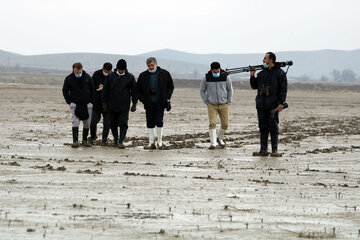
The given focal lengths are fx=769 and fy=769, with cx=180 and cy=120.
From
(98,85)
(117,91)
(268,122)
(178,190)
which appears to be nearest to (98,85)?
(98,85)

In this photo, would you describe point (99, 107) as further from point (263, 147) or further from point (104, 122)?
point (263, 147)

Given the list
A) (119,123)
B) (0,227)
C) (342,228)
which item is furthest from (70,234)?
(119,123)

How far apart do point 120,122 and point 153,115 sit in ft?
2.18

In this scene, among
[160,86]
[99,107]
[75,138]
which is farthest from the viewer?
[99,107]

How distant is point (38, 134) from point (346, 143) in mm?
6862

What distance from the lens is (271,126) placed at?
544 inches

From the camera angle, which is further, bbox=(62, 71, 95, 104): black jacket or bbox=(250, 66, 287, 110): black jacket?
bbox=(62, 71, 95, 104): black jacket

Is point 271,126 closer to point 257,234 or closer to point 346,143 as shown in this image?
point 346,143

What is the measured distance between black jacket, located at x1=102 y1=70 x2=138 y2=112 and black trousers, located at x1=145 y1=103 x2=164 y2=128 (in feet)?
1.15

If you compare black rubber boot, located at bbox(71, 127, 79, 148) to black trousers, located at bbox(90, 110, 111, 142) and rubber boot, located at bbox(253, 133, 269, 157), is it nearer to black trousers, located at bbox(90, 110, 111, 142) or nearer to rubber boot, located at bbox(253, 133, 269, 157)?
black trousers, located at bbox(90, 110, 111, 142)

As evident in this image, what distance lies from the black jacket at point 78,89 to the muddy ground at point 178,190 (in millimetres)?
929

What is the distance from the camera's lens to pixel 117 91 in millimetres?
15016

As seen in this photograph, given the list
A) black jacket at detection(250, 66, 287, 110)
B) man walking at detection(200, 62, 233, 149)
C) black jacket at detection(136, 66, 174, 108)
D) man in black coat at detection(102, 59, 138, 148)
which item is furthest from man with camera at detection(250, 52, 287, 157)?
man in black coat at detection(102, 59, 138, 148)

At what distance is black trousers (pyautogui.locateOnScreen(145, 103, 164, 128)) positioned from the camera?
15008mm
